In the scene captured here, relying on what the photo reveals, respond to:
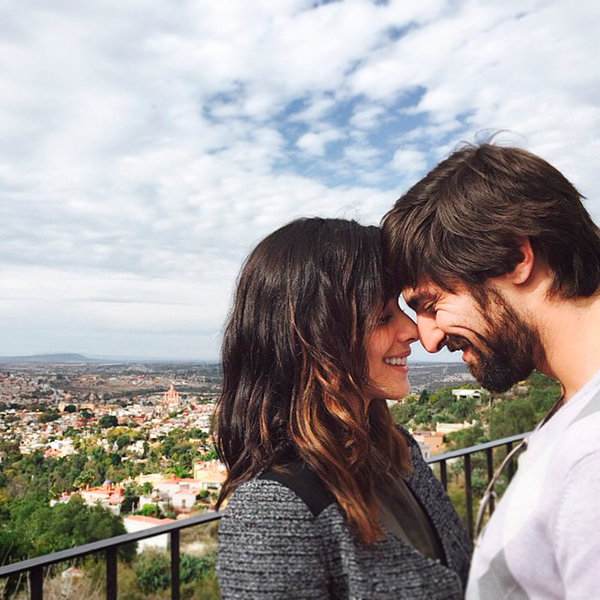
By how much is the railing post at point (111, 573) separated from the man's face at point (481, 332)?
3.11ft

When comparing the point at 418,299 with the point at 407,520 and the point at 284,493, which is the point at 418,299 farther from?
the point at 284,493

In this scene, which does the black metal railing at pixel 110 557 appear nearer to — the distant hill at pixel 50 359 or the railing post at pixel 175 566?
the railing post at pixel 175 566

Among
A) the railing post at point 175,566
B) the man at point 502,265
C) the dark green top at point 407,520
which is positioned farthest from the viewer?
the railing post at point 175,566

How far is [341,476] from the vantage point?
1.00 m

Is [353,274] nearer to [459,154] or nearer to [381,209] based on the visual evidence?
[381,209]

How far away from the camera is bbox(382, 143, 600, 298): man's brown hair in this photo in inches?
49.8

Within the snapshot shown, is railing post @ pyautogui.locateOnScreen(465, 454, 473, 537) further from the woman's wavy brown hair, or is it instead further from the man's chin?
the woman's wavy brown hair

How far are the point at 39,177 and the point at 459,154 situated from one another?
1276 centimetres

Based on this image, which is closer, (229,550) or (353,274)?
(229,550)

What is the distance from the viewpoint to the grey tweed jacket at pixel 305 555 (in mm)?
874

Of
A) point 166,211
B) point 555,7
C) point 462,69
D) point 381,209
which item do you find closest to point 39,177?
point 166,211

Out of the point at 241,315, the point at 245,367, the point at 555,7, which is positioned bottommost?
the point at 245,367

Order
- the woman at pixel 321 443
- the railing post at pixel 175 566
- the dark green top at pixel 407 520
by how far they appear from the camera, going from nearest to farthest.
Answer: the woman at pixel 321 443
the dark green top at pixel 407 520
the railing post at pixel 175 566

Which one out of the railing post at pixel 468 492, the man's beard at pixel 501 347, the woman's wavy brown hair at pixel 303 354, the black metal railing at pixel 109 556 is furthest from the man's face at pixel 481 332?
the railing post at pixel 468 492
